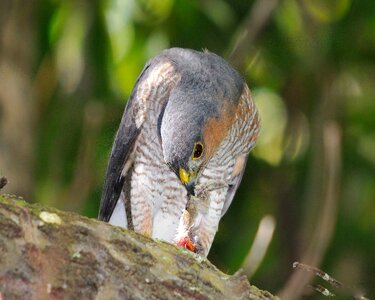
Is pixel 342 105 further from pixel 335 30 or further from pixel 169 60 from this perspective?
pixel 169 60

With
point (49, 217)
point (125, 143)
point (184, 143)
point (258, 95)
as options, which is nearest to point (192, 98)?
point (184, 143)

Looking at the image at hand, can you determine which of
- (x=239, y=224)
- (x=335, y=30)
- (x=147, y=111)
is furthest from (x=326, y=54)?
(x=147, y=111)

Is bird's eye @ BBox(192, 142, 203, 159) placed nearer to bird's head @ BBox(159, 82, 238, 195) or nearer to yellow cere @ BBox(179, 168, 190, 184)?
bird's head @ BBox(159, 82, 238, 195)

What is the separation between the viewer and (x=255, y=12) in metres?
7.21

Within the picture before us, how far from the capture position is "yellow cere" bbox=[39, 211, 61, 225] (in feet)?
10.7

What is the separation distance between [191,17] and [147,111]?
72.8 inches

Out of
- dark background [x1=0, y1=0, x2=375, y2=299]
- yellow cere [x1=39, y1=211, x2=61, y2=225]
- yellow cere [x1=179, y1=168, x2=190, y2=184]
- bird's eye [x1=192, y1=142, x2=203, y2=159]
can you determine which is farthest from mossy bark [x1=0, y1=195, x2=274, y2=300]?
dark background [x1=0, y1=0, x2=375, y2=299]

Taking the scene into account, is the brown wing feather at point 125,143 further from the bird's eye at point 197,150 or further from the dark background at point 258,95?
the dark background at point 258,95

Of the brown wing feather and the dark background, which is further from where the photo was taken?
the dark background

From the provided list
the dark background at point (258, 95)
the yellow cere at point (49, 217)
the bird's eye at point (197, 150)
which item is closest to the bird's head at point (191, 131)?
the bird's eye at point (197, 150)

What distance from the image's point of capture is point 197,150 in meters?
5.57

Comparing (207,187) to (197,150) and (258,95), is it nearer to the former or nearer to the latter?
(197,150)

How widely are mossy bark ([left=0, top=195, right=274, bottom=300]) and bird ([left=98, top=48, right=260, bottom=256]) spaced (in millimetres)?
2183

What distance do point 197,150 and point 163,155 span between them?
293 millimetres
